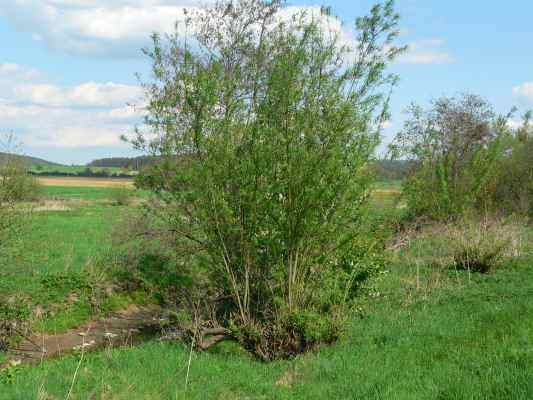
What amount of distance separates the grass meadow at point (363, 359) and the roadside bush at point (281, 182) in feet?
2.17

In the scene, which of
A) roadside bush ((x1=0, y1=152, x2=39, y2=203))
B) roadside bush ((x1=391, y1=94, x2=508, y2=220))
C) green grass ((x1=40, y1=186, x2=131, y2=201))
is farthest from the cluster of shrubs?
green grass ((x1=40, y1=186, x2=131, y2=201))

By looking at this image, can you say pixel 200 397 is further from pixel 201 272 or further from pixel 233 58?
pixel 233 58

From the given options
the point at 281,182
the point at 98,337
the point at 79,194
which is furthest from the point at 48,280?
the point at 79,194

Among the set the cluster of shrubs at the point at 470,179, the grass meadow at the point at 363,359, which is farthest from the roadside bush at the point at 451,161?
the grass meadow at the point at 363,359

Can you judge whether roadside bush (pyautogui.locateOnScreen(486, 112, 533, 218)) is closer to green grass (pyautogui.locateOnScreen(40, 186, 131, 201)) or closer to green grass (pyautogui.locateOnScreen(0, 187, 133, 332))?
green grass (pyautogui.locateOnScreen(0, 187, 133, 332))

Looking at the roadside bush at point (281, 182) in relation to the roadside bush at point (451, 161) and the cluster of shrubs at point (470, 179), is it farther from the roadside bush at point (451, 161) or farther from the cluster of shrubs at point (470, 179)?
the roadside bush at point (451, 161)

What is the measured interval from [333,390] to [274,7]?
465 inches

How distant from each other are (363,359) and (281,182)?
2877 mm

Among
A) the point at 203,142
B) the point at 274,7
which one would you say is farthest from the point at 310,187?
the point at 274,7

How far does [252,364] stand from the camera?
8836 mm

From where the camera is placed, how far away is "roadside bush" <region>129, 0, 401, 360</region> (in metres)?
9.05

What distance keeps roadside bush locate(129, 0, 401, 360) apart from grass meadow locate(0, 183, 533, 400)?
2.17ft

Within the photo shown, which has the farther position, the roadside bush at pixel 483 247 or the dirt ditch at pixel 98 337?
the roadside bush at pixel 483 247

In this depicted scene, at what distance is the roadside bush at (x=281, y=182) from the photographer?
905cm
